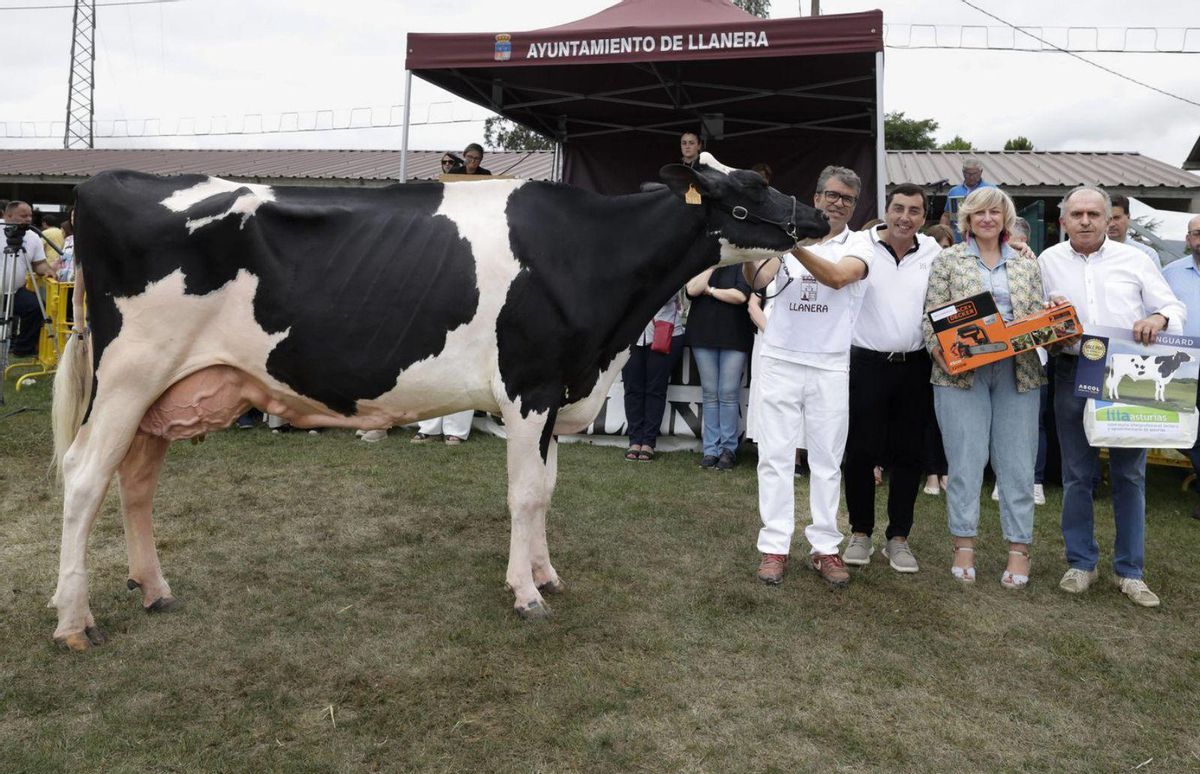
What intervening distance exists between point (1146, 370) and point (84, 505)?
16.4 feet

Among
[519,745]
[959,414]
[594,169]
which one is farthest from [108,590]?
[594,169]

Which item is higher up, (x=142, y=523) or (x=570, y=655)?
(x=142, y=523)

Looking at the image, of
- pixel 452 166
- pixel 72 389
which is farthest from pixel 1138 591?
pixel 452 166

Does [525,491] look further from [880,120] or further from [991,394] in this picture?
[880,120]

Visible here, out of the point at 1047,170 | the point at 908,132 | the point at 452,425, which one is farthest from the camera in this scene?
the point at 908,132

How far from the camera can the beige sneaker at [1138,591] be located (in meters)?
4.31

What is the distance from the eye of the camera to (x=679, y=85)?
8828mm

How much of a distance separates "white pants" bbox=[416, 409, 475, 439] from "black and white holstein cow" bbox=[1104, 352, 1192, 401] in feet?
16.8

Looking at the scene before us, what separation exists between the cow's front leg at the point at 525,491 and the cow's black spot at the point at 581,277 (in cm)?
8

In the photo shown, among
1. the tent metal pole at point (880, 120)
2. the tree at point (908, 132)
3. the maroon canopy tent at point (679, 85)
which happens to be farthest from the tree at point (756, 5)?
the tent metal pole at point (880, 120)

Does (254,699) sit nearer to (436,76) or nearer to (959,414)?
(959,414)

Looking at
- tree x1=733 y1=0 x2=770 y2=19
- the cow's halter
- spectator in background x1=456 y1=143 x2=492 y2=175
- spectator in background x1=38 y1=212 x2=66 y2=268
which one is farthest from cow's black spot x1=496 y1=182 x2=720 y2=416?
tree x1=733 y1=0 x2=770 y2=19

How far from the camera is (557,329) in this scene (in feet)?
12.5

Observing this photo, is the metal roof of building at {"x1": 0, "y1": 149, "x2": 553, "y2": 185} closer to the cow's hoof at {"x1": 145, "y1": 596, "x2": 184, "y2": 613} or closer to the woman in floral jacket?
the woman in floral jacket
